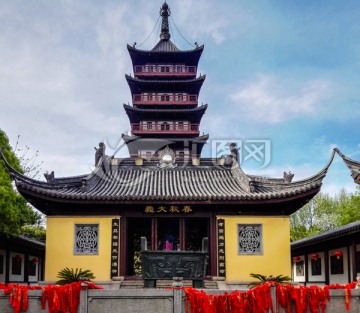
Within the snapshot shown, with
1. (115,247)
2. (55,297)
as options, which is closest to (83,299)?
(55,297)

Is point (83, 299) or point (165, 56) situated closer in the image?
point (83, 299)

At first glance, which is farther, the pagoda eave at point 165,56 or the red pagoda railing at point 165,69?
the red pagoda railing at point 165,69

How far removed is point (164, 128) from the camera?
104 ft

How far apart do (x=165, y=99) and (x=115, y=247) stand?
59.4 feet

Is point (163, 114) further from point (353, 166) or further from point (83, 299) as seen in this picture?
point (83, 299)

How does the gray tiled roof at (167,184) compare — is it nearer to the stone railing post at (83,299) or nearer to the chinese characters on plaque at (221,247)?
the chinese characters on plaque at (221,247)

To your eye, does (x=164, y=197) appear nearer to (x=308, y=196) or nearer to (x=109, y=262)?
(x=109, y=262)

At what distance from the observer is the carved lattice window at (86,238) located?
50.1 ft

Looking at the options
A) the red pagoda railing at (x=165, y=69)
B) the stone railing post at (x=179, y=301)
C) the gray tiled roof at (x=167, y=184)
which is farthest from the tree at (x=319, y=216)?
the stone railing post at (x=179, y=301)

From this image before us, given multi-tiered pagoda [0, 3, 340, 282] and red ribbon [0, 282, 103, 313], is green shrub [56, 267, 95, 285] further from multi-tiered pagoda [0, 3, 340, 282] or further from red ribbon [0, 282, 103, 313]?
red ribbon [0, 282, 103, 313]

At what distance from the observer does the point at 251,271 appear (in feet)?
49.9

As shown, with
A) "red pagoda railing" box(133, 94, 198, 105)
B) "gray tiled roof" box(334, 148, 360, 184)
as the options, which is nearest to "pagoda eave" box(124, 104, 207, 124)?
"red pagoda railing" box(133, 94, 198, 105)

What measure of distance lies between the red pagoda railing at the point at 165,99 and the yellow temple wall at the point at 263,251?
17.2 m

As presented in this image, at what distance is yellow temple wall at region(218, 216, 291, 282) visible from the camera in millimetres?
15203
